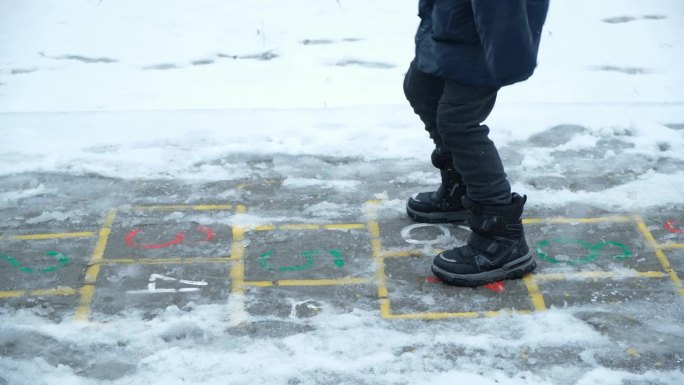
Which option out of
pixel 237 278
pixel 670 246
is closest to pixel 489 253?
pixel 670 246

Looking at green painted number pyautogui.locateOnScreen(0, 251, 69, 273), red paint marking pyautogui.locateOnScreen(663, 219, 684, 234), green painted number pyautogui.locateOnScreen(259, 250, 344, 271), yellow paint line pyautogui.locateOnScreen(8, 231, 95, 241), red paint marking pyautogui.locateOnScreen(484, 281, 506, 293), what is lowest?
yellow paint line pyautogui.locateOnScreen(8, 231, 95, 241)

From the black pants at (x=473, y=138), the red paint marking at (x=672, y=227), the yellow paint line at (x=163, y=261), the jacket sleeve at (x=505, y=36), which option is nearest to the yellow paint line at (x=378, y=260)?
the black pants at (x=473, y=138)

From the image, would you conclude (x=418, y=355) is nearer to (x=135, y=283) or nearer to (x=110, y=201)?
(x=135, y=283)

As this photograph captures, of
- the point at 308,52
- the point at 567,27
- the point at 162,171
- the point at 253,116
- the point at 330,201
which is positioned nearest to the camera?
the point at 330,201

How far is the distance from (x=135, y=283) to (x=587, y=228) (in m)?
2.28

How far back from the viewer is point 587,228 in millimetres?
4742

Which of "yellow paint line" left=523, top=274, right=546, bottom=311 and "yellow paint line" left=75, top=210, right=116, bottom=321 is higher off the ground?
"yellow paint line" left=523, top=274, right=546, bottom=311

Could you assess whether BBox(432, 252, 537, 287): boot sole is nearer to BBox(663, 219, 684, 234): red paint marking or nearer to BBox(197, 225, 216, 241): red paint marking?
BBox(663, 219, 684, 234): red paint marking

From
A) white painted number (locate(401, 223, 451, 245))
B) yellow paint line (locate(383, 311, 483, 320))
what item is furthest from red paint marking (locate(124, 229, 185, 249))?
yellow paint line (locate(383, 311, 483, 320))

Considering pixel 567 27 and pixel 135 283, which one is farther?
pixel 567 27

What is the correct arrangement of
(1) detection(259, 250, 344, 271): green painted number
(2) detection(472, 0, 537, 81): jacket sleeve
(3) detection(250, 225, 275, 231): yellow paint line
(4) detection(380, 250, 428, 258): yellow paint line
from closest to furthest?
(2) detection(472, 0, 537, 81): jacket sleeve < (1) detection(259, 250, 344, 271): green painted number < (4) detection(380, 250, 428, 258): yellow paint line < (3) detection(250, 225, 275, 231): yellow paint line

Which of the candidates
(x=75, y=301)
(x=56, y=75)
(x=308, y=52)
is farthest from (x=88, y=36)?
(x=75, y=301)

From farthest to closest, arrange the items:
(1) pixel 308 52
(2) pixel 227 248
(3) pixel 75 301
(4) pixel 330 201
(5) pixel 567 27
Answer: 1. (5) pixel 567 27
2. (1) pixel 308 52
3. (4) pixel 330 201
4. (2) pixel 227 248
5. (3) pixel 75 301

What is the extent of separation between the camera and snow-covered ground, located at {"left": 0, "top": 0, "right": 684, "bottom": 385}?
364cm
